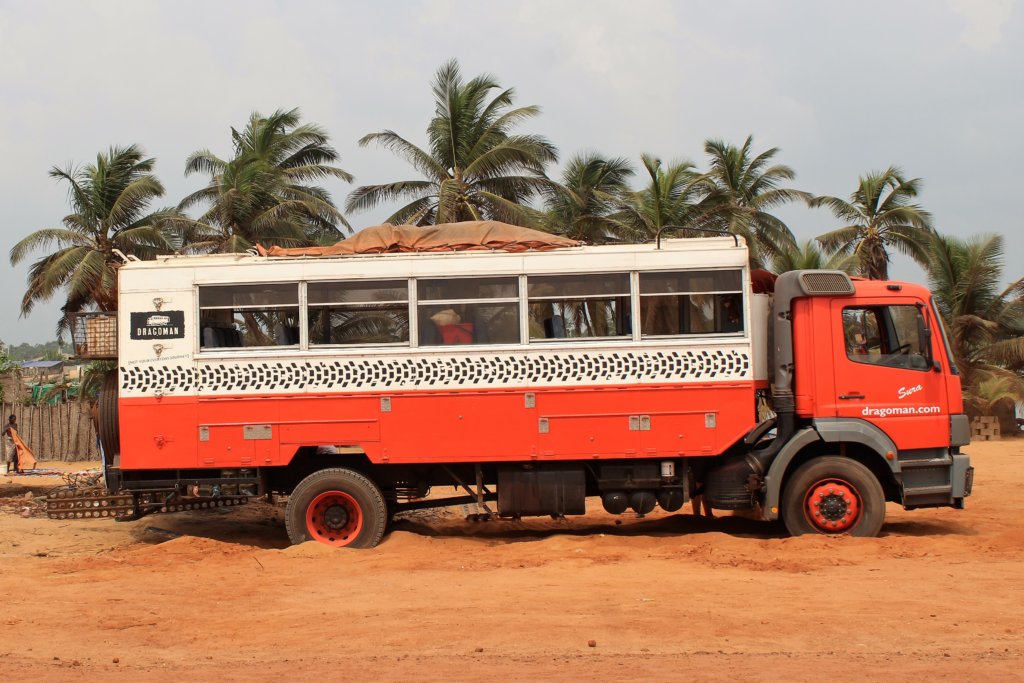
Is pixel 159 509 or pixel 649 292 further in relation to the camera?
pixel 159 509

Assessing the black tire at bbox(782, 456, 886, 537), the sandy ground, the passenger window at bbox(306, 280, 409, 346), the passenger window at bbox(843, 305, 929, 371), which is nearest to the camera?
the sandy ground

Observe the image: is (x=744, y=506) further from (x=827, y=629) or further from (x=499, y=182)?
(x=499, y=182)

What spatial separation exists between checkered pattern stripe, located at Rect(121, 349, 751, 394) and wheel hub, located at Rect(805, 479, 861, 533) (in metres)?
1.49

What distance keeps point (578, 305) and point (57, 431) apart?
21.7 metres

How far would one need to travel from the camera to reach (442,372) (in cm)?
1040

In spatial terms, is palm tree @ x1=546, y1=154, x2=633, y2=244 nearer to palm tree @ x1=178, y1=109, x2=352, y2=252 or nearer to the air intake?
palm tree @ x1=178, y1=109, x2=352, y2=252

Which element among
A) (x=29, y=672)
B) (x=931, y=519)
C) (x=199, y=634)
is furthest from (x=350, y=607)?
(x=931, y=519)

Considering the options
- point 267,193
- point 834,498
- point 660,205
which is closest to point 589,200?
point 660,205

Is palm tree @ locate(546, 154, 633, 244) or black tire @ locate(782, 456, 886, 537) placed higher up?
palm tree @ locate(546, 154, 633, 244)

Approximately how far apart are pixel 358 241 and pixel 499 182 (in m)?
16.3

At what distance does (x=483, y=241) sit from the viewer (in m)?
10.8

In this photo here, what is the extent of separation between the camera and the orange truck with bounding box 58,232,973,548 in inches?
405

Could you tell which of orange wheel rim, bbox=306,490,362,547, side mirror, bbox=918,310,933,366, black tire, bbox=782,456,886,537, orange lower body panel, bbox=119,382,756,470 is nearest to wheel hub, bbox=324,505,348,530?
orange wheel rim, bbox=306,490,362,547

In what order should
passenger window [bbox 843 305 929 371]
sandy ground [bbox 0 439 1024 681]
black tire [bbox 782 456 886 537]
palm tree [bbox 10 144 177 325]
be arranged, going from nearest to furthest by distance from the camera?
sandy ground [bbox 0 439 1024 681]
black tire [bbox 782 456 886 537]
passenger window [bbox 843 305 929 371]
palm tree [bbox 10 144 177 325]
